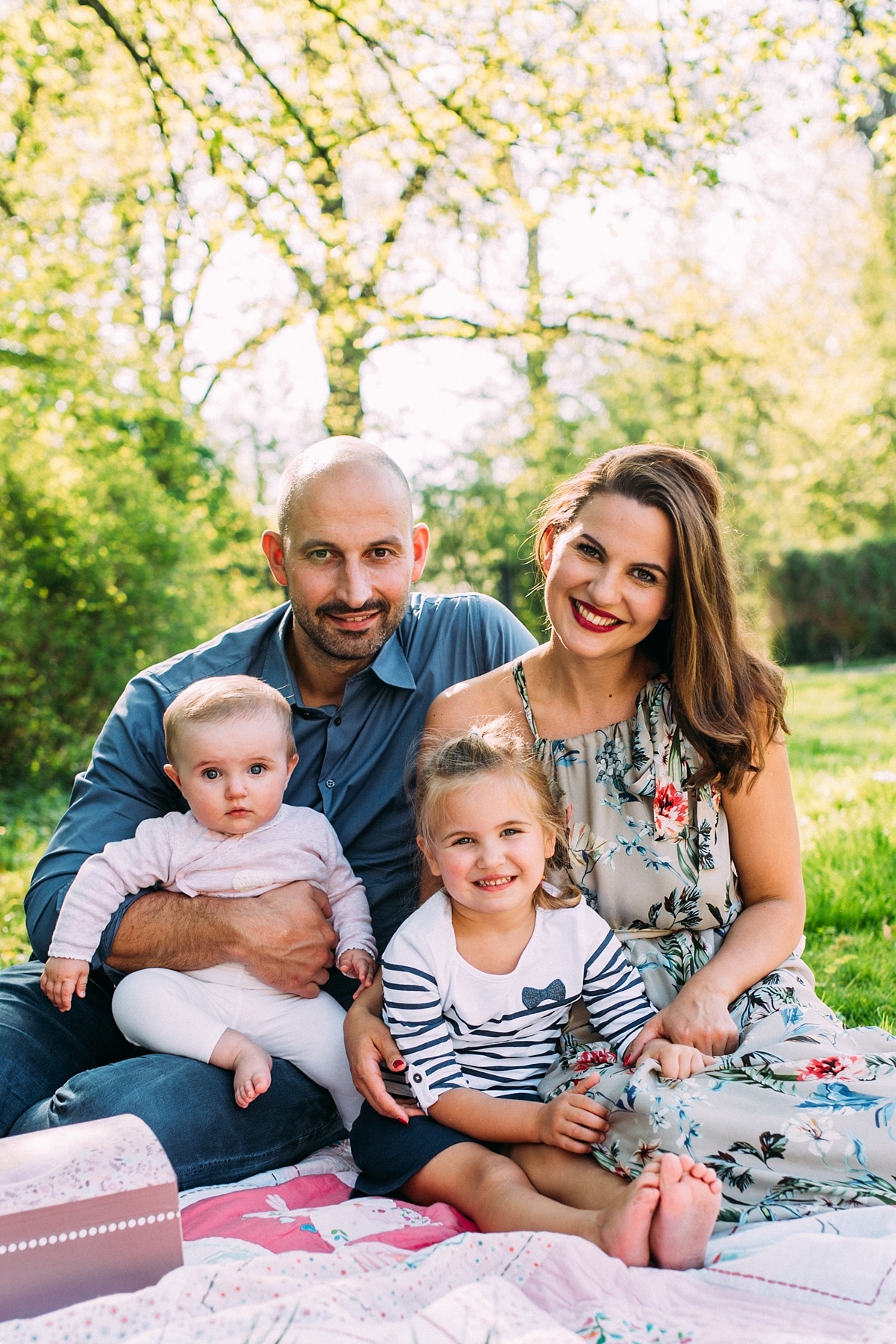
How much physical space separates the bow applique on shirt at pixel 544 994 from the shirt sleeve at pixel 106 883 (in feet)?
3.26

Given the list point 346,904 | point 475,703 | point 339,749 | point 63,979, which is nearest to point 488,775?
point 475,703

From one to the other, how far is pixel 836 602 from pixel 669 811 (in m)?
15.3

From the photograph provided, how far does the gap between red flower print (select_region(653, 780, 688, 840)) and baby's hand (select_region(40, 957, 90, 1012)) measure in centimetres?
142

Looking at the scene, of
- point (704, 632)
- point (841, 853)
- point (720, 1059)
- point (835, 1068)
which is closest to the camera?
point (835, 1068)

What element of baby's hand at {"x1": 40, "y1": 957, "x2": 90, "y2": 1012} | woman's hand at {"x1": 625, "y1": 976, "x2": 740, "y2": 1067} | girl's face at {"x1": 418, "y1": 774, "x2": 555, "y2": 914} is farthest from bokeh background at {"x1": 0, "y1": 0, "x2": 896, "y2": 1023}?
baby's hand at {"x1": 40, "y1": 957, "x2": 90, "y2": 1012}

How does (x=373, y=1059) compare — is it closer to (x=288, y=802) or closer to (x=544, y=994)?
(x=544, y=994)

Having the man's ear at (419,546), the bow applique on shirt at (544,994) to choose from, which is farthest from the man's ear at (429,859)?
the man's ear at (419,546)

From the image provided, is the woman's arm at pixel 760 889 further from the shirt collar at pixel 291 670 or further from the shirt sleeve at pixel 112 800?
the shirt sleeve at pixel 112 800

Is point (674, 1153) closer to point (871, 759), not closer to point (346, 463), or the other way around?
point (346, 463)

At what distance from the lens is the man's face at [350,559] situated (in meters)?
→ 3.00

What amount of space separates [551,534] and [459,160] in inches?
258

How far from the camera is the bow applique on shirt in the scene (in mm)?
2414

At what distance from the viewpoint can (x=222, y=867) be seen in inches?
110

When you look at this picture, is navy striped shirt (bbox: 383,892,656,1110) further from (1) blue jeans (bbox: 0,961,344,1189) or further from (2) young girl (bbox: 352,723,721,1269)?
(1) blue jeans (bbox: 0,961,344,1189)
